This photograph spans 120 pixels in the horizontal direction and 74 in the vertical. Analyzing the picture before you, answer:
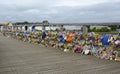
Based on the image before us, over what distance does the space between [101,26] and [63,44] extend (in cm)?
336

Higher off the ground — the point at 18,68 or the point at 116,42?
the point at 116,42

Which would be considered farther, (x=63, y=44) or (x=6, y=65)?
(x=63, y=44)

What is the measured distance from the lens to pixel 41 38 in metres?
15.8

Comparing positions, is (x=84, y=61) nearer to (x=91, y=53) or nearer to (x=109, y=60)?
(x=109, y=60)

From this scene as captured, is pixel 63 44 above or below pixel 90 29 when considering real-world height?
below

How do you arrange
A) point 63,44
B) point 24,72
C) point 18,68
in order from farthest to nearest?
1. point 63,44
2. point 18,68
3. point 24,72

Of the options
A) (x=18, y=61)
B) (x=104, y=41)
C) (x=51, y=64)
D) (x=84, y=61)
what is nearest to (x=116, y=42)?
(x=104, y=41)

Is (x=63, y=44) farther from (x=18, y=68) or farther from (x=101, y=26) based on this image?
(x=18, y=68)

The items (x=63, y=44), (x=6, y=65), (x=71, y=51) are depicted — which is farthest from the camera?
(x=63, y=44)

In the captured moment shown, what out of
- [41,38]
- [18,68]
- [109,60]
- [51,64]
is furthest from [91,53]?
[41,38]

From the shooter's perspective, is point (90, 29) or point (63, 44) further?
point (63, 44)

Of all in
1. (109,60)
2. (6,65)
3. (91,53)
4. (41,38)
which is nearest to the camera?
(6,65)

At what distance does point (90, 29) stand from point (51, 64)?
9.83ft

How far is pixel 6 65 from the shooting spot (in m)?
8.03
